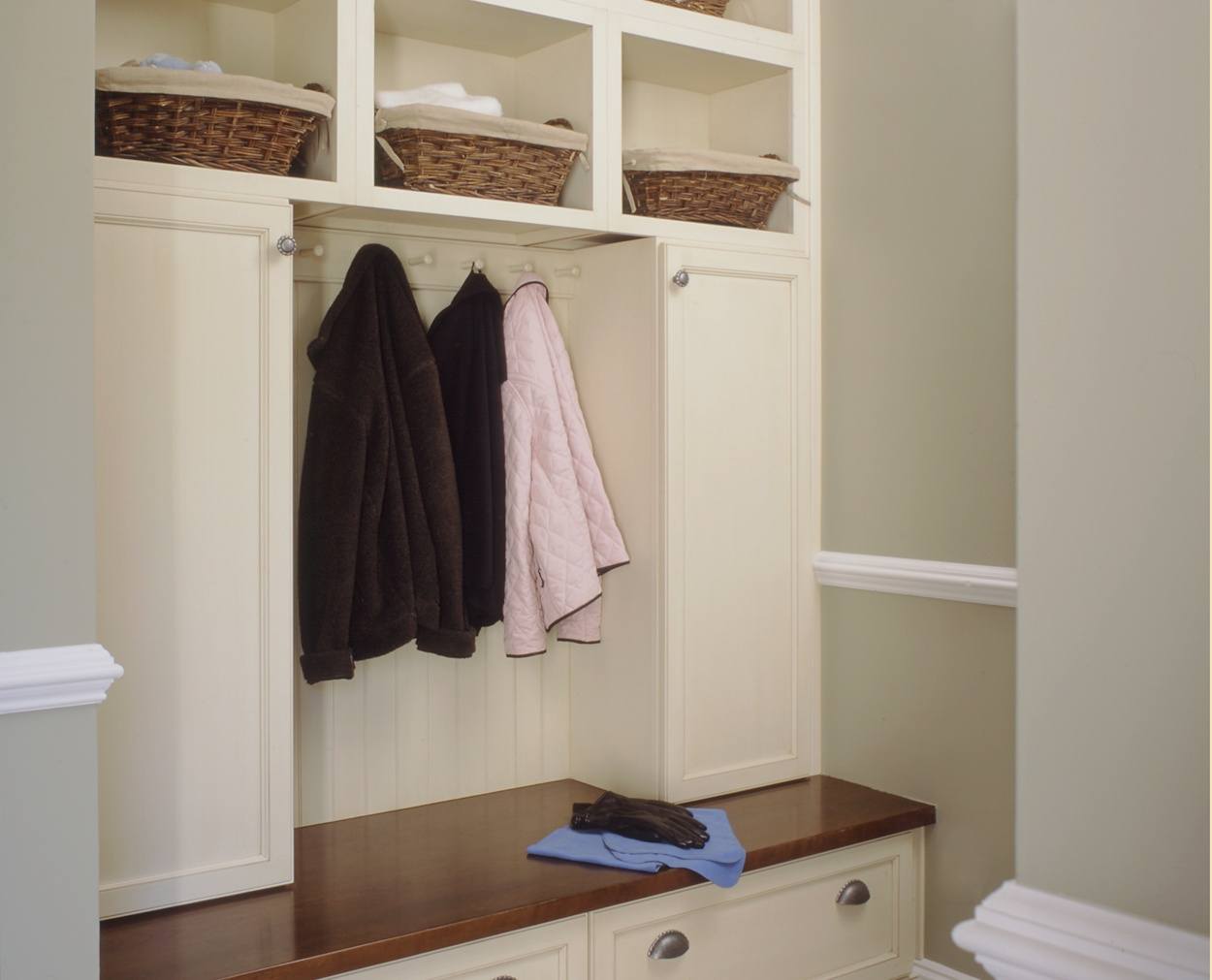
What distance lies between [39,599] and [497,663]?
1.36 meters

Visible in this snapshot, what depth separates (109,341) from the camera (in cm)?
195

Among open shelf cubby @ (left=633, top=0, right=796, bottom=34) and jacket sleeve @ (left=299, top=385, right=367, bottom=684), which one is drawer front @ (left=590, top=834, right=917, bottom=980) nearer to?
jacket sleeve @ (left=299, top=385, right=367, bottom=684)

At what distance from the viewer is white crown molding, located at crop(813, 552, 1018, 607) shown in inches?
98.4

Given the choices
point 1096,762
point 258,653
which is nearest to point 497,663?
point 258,653

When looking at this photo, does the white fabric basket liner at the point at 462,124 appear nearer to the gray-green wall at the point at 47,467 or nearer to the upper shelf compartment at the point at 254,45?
the upper shelf compartment at the point at 254,45

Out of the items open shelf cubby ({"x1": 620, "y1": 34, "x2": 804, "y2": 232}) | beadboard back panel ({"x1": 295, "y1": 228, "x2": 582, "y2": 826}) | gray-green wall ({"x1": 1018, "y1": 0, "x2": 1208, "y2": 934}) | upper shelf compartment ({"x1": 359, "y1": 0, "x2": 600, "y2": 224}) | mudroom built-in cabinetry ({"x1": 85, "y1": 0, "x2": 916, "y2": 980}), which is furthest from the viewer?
open shelf cubby ({"x1": 620, "y1": 34, "x2": 804, "y2": 232})

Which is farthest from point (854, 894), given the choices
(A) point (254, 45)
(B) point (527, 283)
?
(A) point (254, 45)

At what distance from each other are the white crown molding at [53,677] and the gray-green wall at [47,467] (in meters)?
0.01

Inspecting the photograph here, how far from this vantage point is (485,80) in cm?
269

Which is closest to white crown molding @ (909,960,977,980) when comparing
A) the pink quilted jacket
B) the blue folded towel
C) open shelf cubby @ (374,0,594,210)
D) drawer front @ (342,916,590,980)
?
the blue folded towel

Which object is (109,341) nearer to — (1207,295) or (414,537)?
(414,537)

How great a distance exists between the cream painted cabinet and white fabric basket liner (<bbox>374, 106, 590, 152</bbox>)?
1.17 feet

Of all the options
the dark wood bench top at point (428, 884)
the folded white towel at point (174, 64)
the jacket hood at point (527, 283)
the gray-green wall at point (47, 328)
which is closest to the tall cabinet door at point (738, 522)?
the dark wood bench top at point (428, 884)

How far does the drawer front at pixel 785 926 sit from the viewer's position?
2230 millimetres
